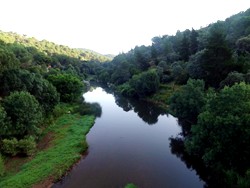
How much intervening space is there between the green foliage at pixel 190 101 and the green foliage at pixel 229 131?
716 inches

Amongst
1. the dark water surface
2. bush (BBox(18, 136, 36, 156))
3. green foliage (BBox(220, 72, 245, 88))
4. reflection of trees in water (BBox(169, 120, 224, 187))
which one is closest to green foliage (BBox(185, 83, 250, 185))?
reflection of trees in water (BBox(169, 120, 224, 187))

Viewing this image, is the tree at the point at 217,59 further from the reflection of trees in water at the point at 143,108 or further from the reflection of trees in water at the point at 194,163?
the reflection of trees in water at the point at 194,163

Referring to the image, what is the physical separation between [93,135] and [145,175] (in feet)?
76.7

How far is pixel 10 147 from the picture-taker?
45.8m

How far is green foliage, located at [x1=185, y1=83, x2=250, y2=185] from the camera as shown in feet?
116

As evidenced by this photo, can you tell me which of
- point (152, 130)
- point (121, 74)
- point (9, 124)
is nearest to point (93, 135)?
point (152, 130)

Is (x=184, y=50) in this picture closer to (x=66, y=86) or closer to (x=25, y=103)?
(x=66, y=86)

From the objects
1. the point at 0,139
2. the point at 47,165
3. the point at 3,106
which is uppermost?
the point at 3,106

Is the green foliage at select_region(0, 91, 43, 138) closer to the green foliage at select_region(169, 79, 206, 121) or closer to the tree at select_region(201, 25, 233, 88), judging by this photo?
the green foliage at select_region(169, 79, 206, 121)

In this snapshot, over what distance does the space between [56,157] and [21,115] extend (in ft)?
34.4

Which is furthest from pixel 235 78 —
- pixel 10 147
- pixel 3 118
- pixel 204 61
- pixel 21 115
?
pixel 3 118

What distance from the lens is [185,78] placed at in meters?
97.2

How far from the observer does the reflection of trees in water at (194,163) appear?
39.3 metres

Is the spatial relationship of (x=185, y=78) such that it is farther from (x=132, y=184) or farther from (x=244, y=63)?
(x=132, y=184)
